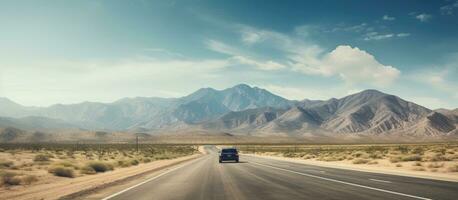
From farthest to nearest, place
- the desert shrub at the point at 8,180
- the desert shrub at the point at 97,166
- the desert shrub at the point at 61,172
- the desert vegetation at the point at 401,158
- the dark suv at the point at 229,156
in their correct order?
the dark suv at the point at 229,156 → the desert shrub at the point at 97,166 → the desert vegetation at the point at 401,158 → the desert shrub at the point at 61,172 → the desert shrub at the point at 8,180

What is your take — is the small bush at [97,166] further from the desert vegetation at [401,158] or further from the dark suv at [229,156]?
the desert vegetation at [401,158]

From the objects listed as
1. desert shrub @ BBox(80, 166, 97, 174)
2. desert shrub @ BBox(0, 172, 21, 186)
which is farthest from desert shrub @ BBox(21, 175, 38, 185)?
desert shrub @ BBox(80, 166, 97, 174)

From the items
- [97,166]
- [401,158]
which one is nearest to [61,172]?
[97,166]

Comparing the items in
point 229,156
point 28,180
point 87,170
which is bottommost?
point 87,170

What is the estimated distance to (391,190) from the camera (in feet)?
50.2

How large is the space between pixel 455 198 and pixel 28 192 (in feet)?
45.0

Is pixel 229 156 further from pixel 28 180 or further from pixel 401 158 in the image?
pixel 28 180

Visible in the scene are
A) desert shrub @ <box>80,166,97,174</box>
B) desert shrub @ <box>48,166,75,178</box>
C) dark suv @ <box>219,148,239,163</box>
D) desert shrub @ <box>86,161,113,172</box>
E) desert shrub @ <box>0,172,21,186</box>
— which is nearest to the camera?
desert shrub @ <box>0,172,21,186</box>

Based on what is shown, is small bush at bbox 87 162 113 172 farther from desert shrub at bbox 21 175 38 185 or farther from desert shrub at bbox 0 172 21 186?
desert shrub at bbox 0 172 21 186

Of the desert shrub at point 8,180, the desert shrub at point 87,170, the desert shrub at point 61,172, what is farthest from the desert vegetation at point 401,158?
the desert shrub at point 8,180

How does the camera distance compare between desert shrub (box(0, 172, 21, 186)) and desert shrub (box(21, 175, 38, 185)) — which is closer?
desert shrub (box(0, 172, 21, 186))

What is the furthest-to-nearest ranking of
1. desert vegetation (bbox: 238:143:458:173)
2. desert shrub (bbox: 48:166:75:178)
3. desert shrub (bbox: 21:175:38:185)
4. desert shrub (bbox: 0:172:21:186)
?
1. desert vegetation (bbox: 238:143:458:173)
2. desert shrub (bbox: 48:166:75:178)
3. desert shrub (bbox: 21:175:38:185)
4. desert shrub (bbox: 0:172:21:186)

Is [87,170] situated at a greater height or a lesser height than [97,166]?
lesser

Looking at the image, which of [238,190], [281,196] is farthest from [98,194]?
[281,196]
